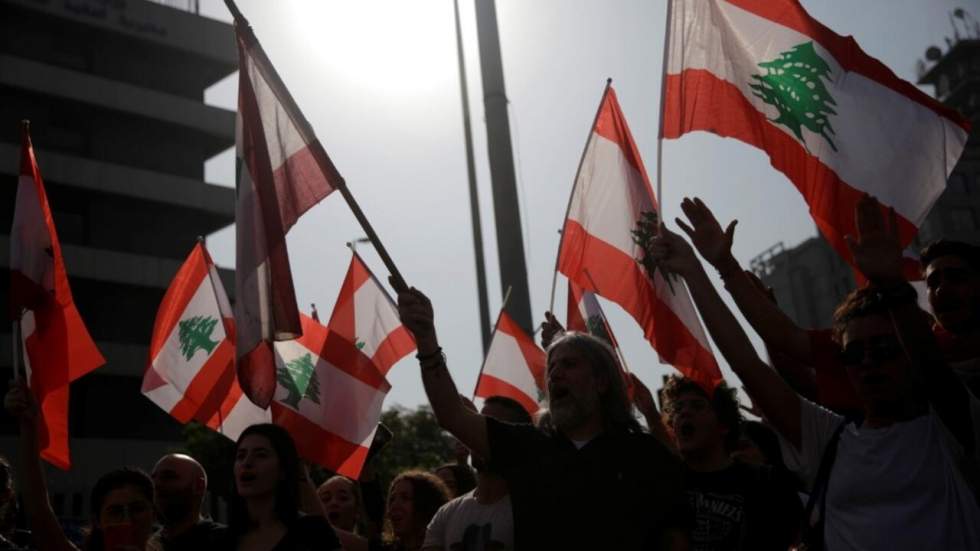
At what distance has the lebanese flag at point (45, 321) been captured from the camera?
552 cm

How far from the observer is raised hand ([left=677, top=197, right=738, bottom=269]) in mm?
3348

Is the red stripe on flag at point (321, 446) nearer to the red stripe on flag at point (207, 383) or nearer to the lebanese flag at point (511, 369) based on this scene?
the red stripe on flag at point (207, 383)

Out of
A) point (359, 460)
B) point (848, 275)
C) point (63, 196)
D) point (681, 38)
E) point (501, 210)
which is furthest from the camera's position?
point (848, 275)

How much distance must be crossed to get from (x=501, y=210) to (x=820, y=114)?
10.8 feet

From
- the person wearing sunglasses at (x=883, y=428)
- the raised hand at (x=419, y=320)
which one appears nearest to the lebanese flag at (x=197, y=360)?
the raised hand at (x=419, y=320)

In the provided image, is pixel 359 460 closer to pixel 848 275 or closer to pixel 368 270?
pixel 368 270

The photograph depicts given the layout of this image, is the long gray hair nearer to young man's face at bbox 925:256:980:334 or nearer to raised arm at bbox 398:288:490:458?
raised arm at bbox 398:288:490:458

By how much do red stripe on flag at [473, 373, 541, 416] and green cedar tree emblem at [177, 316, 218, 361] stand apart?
2071mm

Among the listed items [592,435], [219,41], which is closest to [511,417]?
[592,435]

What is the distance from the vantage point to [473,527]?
4223mm

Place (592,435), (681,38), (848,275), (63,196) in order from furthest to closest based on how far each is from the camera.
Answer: (848,275) < (63,196) < (681,38) < (592,435)

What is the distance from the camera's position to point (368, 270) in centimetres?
814

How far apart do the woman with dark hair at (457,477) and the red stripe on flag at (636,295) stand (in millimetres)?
1243

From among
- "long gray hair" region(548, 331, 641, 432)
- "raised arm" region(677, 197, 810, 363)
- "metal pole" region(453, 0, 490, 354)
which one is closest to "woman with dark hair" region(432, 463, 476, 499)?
"long gray hair" region(548, 331, 641, 432)
